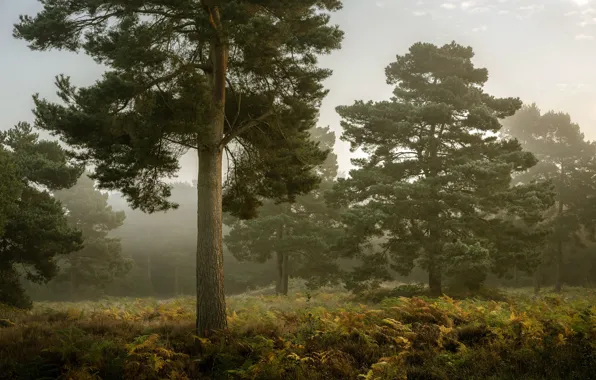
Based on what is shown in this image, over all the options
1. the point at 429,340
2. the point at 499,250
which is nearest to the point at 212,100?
the point at 429,340

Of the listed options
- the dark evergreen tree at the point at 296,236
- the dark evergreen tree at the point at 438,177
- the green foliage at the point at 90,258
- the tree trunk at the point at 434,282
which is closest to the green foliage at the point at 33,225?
the dark evergreen tree at the point at 296,236

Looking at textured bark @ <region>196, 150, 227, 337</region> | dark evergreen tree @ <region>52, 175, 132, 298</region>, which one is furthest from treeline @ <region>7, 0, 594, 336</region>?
dark evergreen tree @ <region>52, 175, 132, 298</region>

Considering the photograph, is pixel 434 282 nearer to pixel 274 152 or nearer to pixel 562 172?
pixel 274 152

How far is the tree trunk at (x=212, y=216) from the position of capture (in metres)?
9.29

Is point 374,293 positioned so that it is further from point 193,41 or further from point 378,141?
point 193,41

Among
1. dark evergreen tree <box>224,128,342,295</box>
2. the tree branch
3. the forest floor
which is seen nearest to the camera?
the forest floor

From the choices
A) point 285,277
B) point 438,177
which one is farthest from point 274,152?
point 285,277

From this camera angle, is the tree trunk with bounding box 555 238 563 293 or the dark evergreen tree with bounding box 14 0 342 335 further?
the tree trunk with bounding box 555 238 563 293

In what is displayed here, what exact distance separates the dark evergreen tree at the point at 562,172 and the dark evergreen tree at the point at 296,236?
16.0 metres

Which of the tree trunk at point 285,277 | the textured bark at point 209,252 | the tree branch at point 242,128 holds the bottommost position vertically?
A: the tree trunk at point 285,277

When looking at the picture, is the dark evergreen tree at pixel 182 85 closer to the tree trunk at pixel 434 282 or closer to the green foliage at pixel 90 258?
the tree trunk at pixel 434 282

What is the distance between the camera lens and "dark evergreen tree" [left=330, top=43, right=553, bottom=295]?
16484mm

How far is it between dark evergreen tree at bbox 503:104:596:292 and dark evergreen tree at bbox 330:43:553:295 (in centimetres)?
1362

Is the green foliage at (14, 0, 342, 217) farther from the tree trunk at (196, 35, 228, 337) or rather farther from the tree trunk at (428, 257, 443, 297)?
the tree trunk at (428, 257, 443, 297)
